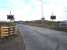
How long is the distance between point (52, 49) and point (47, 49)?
0.33 metres

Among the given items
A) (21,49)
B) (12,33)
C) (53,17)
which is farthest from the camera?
(53,17)

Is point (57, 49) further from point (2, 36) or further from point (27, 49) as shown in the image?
point (2, 36)

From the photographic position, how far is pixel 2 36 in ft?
92.4

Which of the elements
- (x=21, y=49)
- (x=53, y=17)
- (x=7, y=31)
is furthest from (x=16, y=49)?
(x=53, y=17)

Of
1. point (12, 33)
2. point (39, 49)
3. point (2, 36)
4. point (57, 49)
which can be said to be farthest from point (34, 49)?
point (12, 33)

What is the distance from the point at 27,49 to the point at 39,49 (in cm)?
79

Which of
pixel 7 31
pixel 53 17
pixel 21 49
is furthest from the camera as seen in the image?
pixel 53 17

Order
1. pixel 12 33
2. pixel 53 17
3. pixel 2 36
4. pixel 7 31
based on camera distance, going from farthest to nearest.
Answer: pixel 53 17
pixel 12 33
pixel 7 31
pixel 2 36

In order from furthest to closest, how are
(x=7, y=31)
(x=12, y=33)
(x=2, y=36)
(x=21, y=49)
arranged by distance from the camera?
(x=12, y=33), (x=7, y=31), (x=2, y=36), (x=21, y=49)

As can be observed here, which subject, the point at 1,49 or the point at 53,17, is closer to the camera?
the point at 1,49

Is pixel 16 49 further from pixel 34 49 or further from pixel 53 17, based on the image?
pixel 53 17

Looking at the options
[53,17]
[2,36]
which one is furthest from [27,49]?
[53,17]

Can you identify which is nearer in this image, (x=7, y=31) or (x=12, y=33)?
(x=7, y=31)

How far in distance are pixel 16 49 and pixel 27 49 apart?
766 mm
